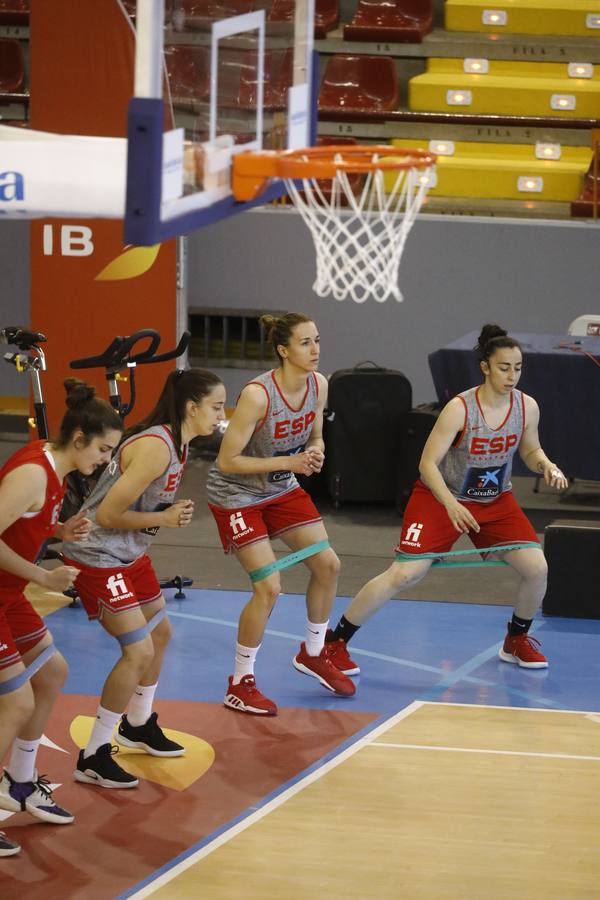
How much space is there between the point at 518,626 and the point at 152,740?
6.94 ft

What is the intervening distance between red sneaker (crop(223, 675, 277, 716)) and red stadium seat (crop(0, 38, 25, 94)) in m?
9.29

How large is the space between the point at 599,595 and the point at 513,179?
20.5ft

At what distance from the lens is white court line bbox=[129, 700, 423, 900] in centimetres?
478

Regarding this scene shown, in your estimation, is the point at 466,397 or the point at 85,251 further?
the point at 85,251

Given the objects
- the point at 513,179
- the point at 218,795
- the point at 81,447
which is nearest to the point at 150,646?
the point at 218,795

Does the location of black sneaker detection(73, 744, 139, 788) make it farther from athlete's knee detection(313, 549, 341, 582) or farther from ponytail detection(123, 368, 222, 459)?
athlete's knee detection(313, 549, 341, 582)

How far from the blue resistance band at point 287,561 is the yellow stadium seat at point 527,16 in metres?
8.91

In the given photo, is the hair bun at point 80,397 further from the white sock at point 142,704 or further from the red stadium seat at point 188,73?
the white sock at point 142,704

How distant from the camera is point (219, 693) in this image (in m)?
6.72

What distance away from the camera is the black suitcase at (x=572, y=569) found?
784cm

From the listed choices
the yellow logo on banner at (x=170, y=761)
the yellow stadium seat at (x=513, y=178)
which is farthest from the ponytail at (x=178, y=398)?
the yellow stadium seat at (x=513, y=178)

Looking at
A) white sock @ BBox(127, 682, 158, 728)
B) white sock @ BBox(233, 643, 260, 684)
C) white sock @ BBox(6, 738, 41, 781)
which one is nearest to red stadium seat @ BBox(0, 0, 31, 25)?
white sock @ BBox(233, 643, 260, 684)

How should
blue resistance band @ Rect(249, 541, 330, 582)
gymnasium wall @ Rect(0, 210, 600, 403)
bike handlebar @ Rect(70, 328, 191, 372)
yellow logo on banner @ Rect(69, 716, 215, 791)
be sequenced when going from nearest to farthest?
yellow logo on banner @ Rect(69, 716, 215, 791) < blue resistance band @ Rect(249, 541, 330, 582) < bike handlebar @ Rect(70, 328, 191, 372) < gymnasium wall @ Rect(0, 210, 600, 403)

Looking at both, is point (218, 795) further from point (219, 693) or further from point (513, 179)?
point (513, 179)
